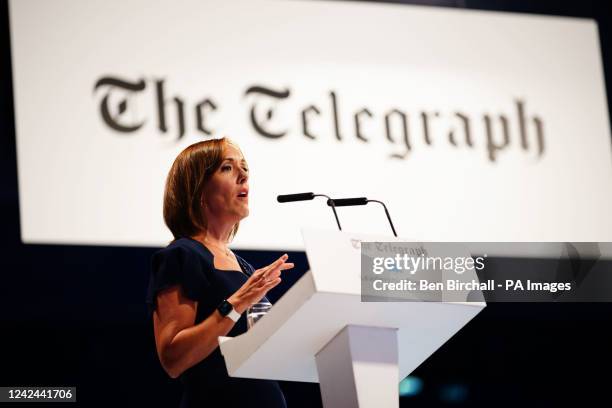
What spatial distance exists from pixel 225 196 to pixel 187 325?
42cm

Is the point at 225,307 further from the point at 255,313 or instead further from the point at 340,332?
the point at 340,332

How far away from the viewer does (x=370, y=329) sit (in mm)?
2076

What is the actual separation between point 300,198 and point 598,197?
2282mm

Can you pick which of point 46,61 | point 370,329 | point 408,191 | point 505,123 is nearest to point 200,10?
point 46,61

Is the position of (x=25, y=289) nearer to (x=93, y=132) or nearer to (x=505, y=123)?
(x=93, y=132)

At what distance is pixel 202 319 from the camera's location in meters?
2.40

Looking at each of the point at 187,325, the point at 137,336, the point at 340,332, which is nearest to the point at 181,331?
the point at 187,325

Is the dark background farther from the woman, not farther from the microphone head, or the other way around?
the microphone head

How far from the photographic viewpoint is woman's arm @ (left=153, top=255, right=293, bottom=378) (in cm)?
216

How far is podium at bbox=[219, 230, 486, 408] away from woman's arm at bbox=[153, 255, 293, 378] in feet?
0.17

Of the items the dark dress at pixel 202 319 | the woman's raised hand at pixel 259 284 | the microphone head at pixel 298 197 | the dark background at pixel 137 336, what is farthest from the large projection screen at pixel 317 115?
the woman's raised hand at pixel 259 284

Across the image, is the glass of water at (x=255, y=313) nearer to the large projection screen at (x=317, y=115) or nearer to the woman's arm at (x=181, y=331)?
the woman's arm at (x=181, y=331)

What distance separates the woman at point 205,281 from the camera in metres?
2.23

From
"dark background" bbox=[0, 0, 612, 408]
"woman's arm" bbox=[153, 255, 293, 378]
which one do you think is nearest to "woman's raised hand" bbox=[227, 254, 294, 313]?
"woman's arm" bbox=[153, 255, 293, 378]
